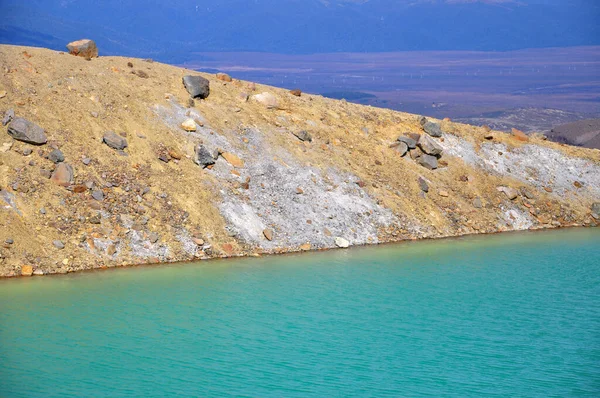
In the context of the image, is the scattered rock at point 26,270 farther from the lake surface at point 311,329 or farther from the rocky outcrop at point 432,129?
the rocky outcrop at point 432,129

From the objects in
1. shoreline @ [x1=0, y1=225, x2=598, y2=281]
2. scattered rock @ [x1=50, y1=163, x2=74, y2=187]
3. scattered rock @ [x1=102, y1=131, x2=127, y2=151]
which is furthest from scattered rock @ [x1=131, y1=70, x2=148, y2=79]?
shoreline @ [x1=0, y1=225, x2=598, y2=281]

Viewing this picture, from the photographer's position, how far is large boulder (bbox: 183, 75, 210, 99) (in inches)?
1628

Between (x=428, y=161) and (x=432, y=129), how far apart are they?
3287 millimetres

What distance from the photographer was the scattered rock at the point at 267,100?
142ft

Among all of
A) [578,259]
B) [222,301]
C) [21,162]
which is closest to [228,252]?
[222,301]

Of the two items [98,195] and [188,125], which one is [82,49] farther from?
[98,195]

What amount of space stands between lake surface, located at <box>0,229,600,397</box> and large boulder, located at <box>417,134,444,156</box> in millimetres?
9592

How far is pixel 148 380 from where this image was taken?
21.6 metres

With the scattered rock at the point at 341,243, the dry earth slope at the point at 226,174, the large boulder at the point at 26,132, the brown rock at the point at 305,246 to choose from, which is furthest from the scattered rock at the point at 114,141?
the scattered rock at the point at 341,243

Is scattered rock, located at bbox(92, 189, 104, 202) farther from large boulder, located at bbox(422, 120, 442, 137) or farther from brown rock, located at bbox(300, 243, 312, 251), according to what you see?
large boulder, located at bbox(422, 120, 442, 137)

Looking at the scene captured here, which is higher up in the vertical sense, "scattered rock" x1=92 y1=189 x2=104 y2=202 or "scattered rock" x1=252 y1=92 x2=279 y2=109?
"scattered rock" x1=252 y1=92 x2=279 y2=109

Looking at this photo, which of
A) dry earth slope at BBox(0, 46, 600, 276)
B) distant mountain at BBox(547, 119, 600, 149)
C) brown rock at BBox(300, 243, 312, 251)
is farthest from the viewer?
distant mountain at BBox(547, 119, 600, 149)

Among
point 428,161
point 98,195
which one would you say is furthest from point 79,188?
point 428,161

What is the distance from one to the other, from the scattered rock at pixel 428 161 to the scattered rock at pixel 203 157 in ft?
39.1
